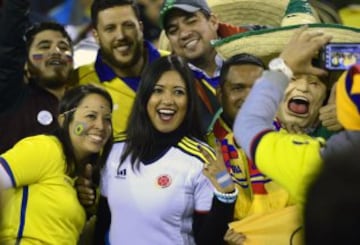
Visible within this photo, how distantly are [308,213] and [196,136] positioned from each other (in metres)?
2.25

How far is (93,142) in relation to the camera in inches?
147

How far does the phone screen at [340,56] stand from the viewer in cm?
268

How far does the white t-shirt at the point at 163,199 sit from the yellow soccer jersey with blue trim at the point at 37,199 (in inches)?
8.6

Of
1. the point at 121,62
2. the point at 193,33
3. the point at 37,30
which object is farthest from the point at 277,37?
the point at 37,30

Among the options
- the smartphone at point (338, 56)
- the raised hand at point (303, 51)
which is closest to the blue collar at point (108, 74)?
the smartphone at point (338, 56)

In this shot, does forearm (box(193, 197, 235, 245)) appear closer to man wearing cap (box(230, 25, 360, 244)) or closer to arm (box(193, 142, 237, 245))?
arm (box(193, 142, 237, 245))

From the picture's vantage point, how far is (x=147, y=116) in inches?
146

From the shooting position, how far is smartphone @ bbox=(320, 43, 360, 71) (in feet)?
8.79

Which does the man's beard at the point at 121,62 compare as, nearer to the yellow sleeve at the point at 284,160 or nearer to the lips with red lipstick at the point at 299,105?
the lips with red lipstick at the point at 299,105

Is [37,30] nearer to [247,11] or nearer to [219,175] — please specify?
[247,11]

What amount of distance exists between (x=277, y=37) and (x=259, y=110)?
1624 mm

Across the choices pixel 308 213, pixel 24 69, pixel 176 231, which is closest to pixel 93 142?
pixel 176 231

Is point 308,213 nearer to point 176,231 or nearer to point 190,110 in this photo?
point 176,231

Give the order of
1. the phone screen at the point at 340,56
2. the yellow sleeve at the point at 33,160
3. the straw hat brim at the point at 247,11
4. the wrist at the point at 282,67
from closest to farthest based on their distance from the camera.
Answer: the wrist at the point at 282,67 → the phone screen at the point at 340,56 → the yellow sleeve at the point at 33,160 → the straw hat brim at the point at 247,11
